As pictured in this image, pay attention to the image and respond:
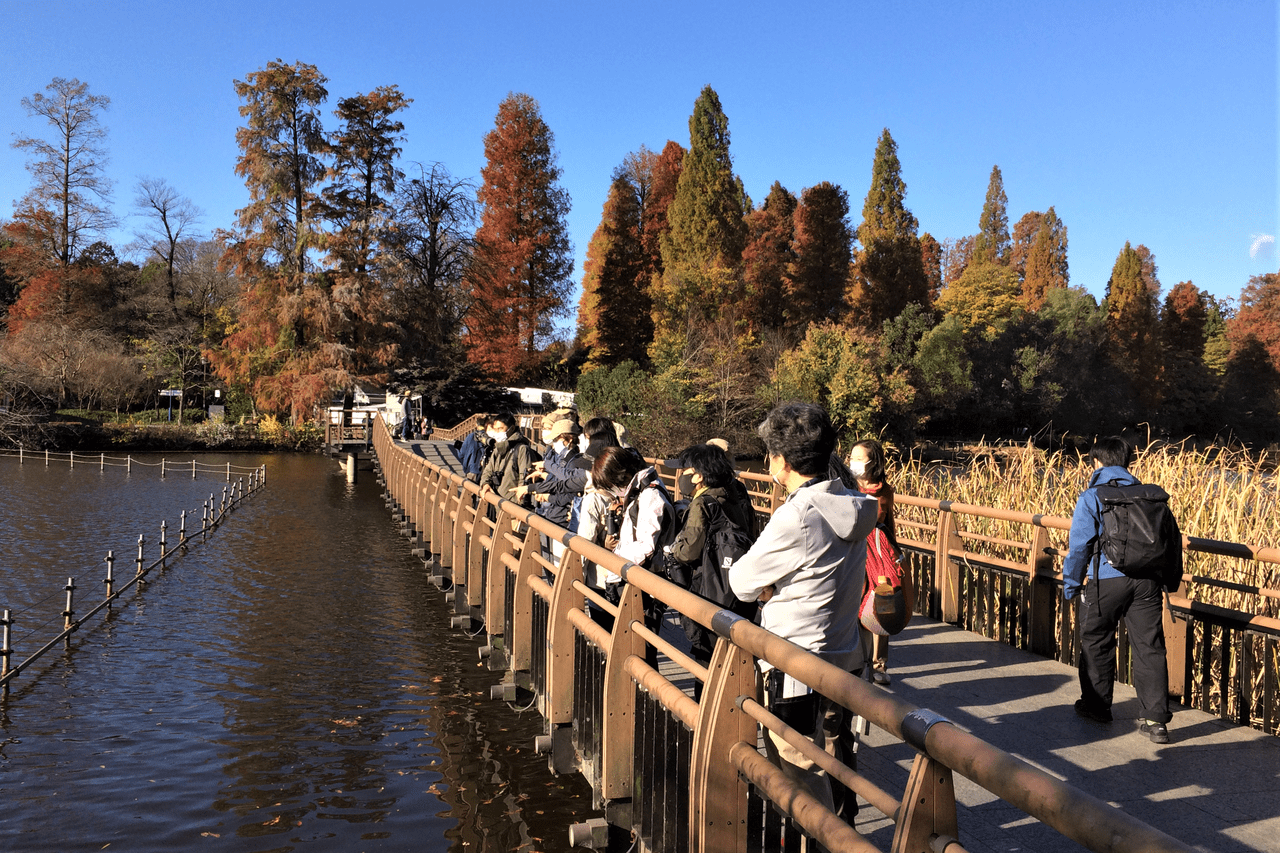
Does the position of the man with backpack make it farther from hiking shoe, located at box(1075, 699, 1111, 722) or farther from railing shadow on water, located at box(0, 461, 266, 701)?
railing shadow on water, located at box(0, 461, 266, 701)

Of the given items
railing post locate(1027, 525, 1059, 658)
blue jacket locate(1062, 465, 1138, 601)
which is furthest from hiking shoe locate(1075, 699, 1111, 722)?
→ railing post locate(1027, 525, 1059, 658)

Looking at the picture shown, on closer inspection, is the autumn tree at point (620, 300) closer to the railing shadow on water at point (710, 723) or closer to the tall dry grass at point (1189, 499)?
the tall dry grass at point (1189, 499)

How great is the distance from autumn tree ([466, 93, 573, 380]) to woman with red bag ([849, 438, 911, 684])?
1971 inches

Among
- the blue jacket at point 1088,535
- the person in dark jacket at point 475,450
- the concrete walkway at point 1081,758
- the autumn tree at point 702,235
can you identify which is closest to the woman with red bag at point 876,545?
the concrete walkway at point 1081,758

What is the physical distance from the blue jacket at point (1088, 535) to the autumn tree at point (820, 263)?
44.4 m

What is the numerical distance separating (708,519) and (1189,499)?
5.51 meters

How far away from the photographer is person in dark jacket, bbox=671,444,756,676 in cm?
466

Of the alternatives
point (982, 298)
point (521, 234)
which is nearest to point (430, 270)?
point (521, 234)

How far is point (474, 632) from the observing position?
10352 millimetres

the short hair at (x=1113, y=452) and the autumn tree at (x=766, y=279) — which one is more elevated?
the autumn tree at (x=766, y=279)

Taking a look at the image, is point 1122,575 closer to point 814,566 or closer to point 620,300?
point 814,566

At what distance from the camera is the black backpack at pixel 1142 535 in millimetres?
5070

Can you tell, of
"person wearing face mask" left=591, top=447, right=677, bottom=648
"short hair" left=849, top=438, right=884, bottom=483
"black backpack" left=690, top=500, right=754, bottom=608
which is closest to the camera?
"black backpack" left=690, top=500, right=754, bottom=608

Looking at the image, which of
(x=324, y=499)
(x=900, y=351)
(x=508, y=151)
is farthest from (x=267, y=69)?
(x=900, y=351)
